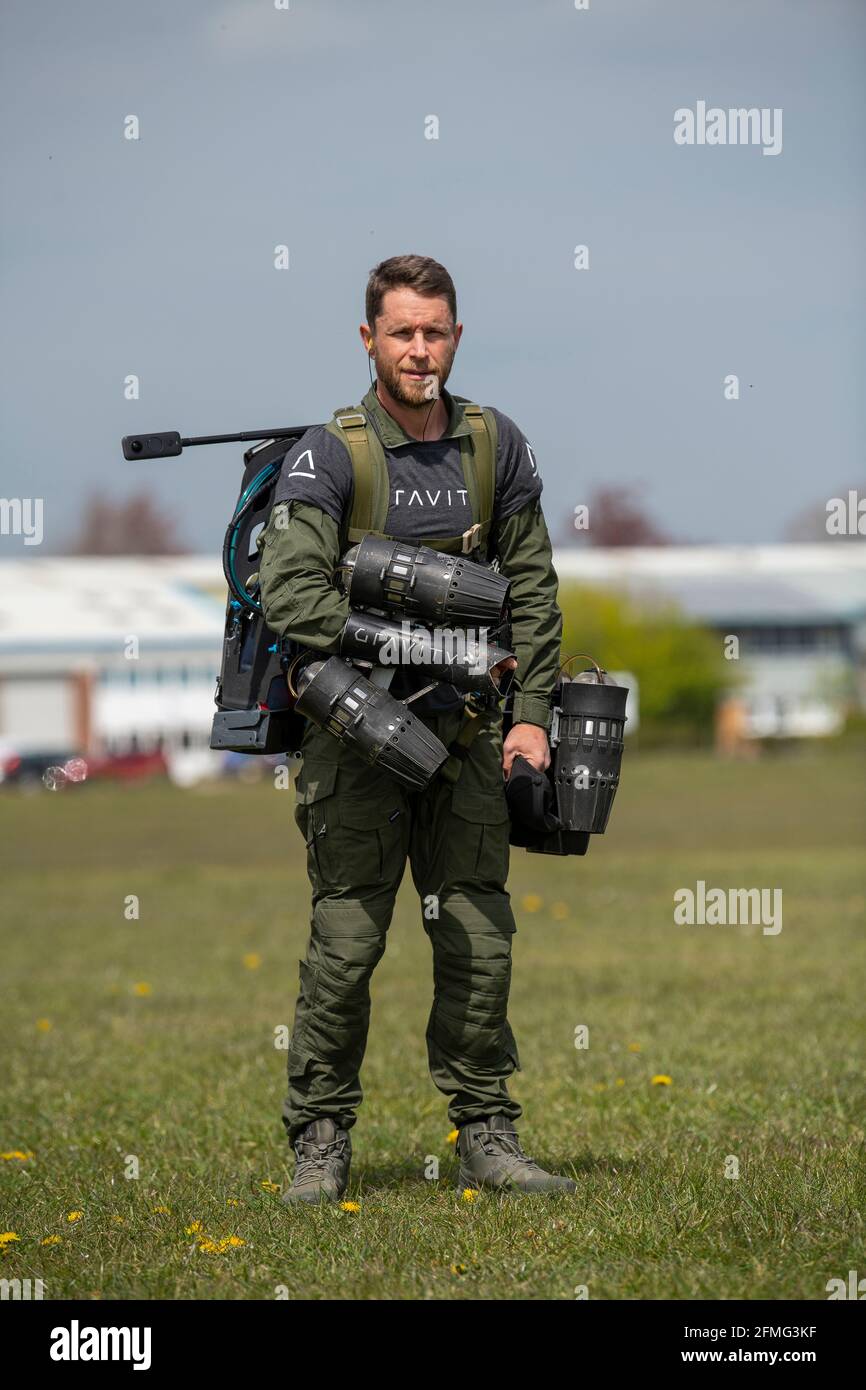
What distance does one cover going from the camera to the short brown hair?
498 centimetres

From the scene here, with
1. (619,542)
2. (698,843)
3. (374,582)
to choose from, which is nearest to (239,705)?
(374,582)

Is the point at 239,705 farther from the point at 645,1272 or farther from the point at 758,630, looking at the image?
the point at 758,630

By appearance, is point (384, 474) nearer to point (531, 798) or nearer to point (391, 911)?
point (531, 798)

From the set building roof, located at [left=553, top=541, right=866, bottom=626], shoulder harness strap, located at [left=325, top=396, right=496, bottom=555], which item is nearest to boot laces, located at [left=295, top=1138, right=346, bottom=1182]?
shoulder harness strap, located at [left=325, top=396, right=496, bottom=555]

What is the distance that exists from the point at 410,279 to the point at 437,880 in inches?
68.4

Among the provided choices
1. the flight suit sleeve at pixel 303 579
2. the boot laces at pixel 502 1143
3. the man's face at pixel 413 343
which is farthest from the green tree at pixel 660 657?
the flight suit sleeve at pixel 303 579

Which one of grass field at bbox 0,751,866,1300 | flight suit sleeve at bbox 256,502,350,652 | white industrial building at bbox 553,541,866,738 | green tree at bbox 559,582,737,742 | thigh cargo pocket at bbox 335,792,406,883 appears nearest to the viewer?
grass field at bbox 0,751,866,1300

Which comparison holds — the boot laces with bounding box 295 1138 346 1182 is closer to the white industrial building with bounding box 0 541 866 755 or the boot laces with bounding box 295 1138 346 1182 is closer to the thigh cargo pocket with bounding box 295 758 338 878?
the thigh cargo pocket with bounding box 295 758 338 878

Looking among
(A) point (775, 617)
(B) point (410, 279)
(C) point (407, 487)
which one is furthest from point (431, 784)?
(A) point (775, 617)

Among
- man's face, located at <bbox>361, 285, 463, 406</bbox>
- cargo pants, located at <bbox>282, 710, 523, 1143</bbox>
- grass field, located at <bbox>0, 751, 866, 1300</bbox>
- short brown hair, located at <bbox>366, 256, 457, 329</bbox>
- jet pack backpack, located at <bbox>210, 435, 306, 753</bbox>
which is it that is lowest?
grass field, located at <bbox>0, 751, 866, 1300</bbox>

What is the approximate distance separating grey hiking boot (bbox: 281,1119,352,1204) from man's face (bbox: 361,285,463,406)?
2.15m

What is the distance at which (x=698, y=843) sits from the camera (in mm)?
24594

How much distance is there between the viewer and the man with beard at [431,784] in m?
4.98

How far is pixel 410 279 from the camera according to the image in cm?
498
